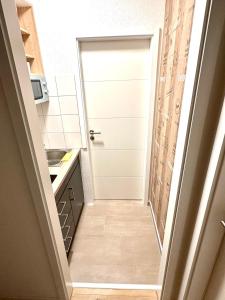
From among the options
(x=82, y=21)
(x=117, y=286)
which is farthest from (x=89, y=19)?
(x=117, y=286)

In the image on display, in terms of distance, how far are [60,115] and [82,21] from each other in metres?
0.95

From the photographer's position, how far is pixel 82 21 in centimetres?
162

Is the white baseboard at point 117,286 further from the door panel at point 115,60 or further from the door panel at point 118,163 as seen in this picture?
the door panel at point 115,60

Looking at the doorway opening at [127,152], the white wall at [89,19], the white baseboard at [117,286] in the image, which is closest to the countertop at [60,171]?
the doorway opening at [127,152]

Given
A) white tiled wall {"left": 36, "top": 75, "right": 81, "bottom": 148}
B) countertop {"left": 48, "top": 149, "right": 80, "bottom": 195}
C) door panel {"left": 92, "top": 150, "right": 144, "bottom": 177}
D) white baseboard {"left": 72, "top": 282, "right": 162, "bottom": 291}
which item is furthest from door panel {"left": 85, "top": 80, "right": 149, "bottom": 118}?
white baseboard {"left": 72, "top": 282, "right": 162, "bottom": 291}

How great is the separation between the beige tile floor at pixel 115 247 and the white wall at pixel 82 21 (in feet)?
5.93

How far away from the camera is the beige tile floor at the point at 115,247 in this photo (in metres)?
1.51

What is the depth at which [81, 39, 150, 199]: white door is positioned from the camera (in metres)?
1.80

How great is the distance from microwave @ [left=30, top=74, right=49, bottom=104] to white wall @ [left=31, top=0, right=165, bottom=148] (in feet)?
0.72

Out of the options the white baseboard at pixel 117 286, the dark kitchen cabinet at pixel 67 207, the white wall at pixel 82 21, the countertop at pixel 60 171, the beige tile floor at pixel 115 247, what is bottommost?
the beige tile floor at pixel 115 247

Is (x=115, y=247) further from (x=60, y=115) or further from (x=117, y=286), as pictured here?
(x=60, y=115)

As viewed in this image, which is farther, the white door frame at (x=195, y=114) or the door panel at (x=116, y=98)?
the door panel at (x=116, y=98)

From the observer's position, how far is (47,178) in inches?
36.6

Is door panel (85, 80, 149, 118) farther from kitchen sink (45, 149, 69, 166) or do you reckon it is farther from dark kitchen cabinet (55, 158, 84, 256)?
dark kitchen cabinet (55, 158, 84, 256)
